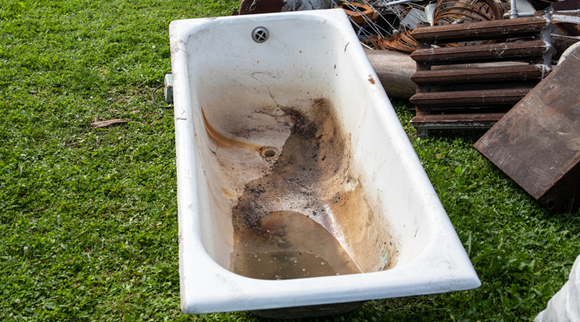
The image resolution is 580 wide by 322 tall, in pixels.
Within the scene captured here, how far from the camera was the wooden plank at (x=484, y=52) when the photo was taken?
247 centimetres

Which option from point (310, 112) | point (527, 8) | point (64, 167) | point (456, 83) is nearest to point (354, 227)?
point (310, 112)

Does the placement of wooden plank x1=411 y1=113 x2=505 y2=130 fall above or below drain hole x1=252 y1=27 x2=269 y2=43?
below

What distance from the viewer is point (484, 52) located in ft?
8.35

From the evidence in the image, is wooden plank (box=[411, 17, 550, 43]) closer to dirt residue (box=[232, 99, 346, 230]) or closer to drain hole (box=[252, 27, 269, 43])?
dirt residue (box=[232, 99, 346, 230])

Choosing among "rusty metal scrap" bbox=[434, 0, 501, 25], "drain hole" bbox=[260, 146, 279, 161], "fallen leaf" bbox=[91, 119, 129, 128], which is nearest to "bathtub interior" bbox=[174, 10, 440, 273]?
"drain hole" bbox=[260, 146, 279, 161]

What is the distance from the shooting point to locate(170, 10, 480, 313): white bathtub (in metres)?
1.16

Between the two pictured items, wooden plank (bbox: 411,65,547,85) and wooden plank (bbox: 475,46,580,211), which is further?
wooden plank (bbox: 411,65,547,85)

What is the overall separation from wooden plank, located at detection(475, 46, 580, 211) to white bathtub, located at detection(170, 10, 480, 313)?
83cm

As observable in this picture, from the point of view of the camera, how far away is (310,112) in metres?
2.66

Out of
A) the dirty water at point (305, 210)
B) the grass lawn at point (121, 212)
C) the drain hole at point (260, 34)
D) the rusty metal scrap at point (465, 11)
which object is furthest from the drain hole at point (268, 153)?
the rusty metal scrap at point (465, 11)

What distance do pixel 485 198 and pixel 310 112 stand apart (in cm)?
113

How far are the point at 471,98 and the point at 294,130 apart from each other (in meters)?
1.10

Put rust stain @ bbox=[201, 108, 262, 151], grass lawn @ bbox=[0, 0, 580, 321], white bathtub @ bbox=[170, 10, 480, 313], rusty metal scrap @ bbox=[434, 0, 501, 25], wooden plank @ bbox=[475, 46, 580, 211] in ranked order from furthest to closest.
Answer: rusty metal scrap @ bbox=[434, 0, 501, 25], rust stain @ bbox=[201, 108, 262, 151], wooden plank @ bbox=[475, 46, 580, 211], grass lawn @ bbox=[0, 0, 580, 321], white bathtub @ bbox=[170, 10, 480, 313]

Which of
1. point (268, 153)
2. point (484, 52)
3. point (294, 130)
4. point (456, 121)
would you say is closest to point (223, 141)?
point (268, 153)
